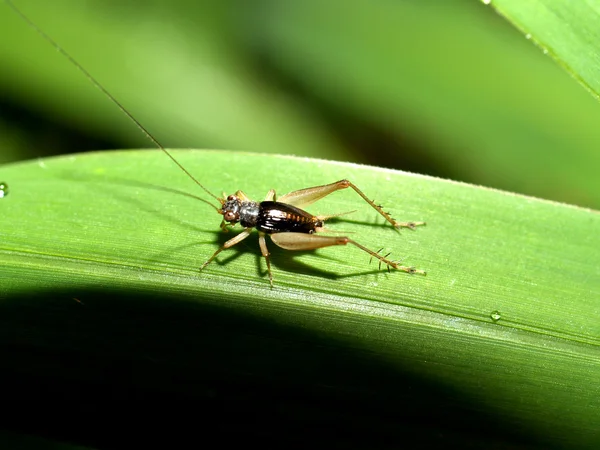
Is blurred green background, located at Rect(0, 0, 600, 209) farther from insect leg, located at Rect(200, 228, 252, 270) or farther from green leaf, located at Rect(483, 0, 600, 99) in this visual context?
green leaf, located at Rect(483, 0, 600, 99)

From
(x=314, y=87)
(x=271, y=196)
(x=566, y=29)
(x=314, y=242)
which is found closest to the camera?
(x=566, y=29)

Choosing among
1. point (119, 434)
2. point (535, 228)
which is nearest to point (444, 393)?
point (535, 228)

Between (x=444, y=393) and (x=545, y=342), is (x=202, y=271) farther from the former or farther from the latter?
(x=545, y=342)

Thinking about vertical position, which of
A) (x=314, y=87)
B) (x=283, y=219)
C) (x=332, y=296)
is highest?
(x=314, y=87)

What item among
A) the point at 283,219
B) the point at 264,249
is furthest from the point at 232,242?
the point at 283,219

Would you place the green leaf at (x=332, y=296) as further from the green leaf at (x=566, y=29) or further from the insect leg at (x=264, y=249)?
the green leaf at (x=566, y=29)

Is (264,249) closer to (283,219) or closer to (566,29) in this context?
(283,219)
